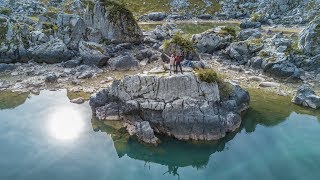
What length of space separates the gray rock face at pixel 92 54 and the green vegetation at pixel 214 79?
84.5ft

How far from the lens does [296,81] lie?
60406mm

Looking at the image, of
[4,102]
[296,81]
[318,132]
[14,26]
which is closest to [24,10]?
[14,26]

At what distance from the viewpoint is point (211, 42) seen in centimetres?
7650

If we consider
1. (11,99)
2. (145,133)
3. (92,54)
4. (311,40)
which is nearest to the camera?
(145,133)

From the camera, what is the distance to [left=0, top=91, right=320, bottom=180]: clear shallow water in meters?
38.0

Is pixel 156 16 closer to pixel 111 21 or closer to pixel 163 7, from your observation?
pixel 163 7

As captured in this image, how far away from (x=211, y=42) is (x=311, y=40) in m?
19.2

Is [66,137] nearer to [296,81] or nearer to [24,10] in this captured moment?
[296,81]

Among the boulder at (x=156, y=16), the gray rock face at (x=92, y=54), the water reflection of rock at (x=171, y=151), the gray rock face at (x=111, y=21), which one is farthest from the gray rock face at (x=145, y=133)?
the boulder at (x=156, y=16)

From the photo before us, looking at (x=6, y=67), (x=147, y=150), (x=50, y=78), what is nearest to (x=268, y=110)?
(x=147, y=150)

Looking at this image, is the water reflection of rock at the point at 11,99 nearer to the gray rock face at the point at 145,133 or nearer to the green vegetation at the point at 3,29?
the green vegetation at the point at 3,29

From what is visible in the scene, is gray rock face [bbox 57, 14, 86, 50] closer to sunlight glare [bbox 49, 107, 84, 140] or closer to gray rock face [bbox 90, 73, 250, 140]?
sunlight glare [bbox 49, 107, 84, 140]

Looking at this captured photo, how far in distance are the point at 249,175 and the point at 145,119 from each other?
45.8 feet

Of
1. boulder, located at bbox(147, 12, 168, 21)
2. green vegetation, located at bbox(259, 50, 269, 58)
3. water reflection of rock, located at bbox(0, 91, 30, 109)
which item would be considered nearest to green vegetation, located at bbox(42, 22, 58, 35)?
water reflection of rock, located at bbox(0, 91, 30, 109)
